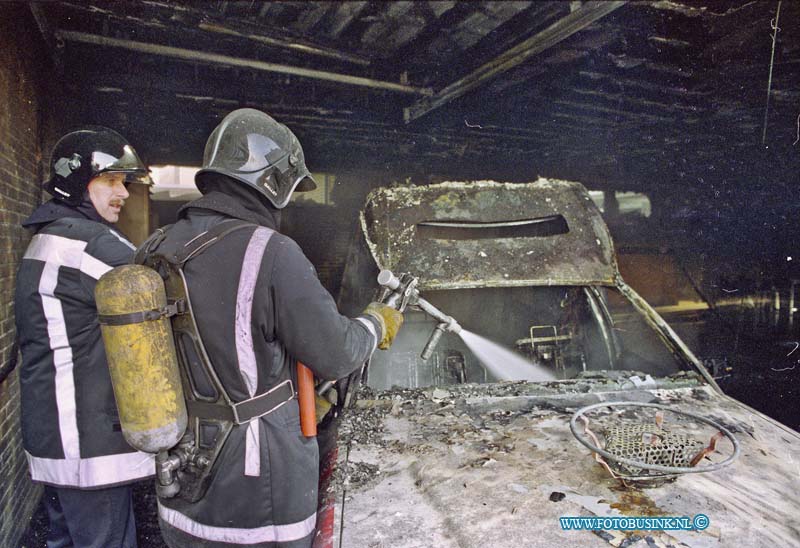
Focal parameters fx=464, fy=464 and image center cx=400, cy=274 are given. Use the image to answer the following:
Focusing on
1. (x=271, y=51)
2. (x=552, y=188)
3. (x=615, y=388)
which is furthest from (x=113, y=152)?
(x=615, y=388)

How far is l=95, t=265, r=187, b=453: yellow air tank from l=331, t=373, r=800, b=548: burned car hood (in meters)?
0.73

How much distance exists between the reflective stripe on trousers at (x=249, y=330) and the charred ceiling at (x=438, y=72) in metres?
2.62

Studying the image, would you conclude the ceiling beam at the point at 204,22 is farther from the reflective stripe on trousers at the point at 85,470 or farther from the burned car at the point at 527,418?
the reflective stripe on trousers at the point at 85,470

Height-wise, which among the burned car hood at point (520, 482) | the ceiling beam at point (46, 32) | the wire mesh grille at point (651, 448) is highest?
the ceiling beam at point (46, 32)

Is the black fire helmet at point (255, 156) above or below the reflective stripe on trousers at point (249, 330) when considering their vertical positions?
above

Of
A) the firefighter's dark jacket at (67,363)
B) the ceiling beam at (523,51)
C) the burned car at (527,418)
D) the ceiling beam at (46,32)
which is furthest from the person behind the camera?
the ceiling beam at (523,51)

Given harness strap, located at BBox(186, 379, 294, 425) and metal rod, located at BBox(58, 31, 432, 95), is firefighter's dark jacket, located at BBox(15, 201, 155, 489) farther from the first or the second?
metal rod, located at BBox(58, 31, 432, 95)

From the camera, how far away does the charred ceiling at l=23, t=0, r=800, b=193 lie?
3631 millimetres

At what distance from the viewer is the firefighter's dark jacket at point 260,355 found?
1566mm

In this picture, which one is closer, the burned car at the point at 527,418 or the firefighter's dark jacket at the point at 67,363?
the burned car at the point at 527,418

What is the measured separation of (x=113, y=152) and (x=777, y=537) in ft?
11.1

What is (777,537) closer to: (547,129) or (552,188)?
(552,188)

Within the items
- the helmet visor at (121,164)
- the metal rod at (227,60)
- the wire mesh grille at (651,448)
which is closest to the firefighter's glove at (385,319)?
the wire mesh grille at (651,448)

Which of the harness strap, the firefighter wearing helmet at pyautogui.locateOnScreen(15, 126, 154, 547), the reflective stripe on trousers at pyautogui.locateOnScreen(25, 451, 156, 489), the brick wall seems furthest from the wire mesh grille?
the brick wall
